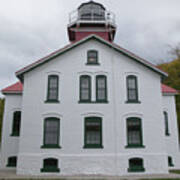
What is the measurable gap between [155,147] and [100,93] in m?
5.39

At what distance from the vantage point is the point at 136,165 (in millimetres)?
15055

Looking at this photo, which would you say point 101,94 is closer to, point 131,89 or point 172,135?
point 131,89

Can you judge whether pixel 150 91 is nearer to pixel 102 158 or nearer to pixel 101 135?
pixel 101 135

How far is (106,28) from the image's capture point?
20906 mm

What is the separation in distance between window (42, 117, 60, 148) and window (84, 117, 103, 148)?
1995 millimetres

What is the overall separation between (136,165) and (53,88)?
7911 millimetres

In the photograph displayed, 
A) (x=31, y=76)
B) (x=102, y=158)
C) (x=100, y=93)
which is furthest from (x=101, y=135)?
(x=31, y=76)

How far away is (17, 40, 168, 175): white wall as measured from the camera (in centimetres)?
1474

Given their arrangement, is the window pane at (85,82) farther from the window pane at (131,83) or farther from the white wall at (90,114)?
the window pane at (131,83)

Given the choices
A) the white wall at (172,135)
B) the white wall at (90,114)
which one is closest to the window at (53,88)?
the white wall at (90,114)

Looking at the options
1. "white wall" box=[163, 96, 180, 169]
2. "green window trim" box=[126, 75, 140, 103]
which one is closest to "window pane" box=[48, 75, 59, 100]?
"green window trim" box=[126, 75, 140, 103]

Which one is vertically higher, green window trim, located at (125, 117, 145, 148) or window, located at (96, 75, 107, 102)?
window, located at (96, 75, 107, 102)

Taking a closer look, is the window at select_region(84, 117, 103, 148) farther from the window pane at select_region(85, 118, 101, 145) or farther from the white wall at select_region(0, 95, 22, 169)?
the white wall at select_region(0, 95, 22, 169)

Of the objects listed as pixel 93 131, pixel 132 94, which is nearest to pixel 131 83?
pixel 132 94
